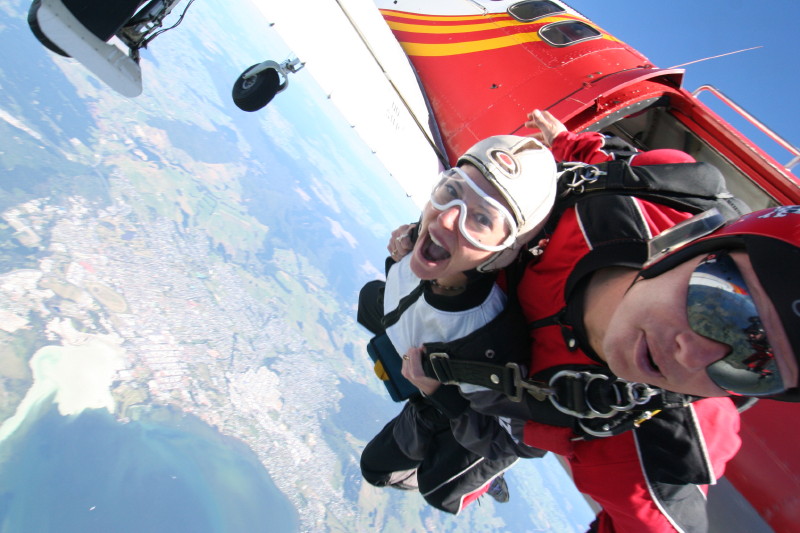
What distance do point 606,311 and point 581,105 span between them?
4003mm

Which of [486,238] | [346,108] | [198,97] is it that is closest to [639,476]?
[486,238]

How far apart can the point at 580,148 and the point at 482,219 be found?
1358mm

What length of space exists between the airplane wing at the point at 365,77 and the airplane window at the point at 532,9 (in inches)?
115

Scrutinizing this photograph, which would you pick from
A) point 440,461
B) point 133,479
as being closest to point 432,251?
point 440,461

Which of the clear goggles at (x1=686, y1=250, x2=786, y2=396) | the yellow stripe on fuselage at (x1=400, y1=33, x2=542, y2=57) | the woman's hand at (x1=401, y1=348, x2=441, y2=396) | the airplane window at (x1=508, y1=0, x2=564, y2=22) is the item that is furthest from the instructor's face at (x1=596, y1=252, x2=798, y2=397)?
the airplane window at (x1=508, y1=0, x2=564, y2=22)

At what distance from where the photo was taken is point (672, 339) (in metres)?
1.02

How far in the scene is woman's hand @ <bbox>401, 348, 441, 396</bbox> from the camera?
2252 mm

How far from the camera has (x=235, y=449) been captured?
33375 millimetres

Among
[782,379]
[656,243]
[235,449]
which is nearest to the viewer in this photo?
[782,379]

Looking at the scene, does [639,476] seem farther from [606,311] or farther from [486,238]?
[486,238]

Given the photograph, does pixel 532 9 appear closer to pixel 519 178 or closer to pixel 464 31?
pixel 464 31

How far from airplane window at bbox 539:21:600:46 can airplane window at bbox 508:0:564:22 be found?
1.41ft

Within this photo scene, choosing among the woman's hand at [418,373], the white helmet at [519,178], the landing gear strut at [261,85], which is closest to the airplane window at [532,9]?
the landing gear strut at [261,85]

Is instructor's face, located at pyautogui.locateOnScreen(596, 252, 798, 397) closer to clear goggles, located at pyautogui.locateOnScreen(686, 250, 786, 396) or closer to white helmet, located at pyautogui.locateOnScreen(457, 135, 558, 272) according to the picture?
clear goggles, located at pyautogui.locateOnScreen(686, 250, 786, 396)
